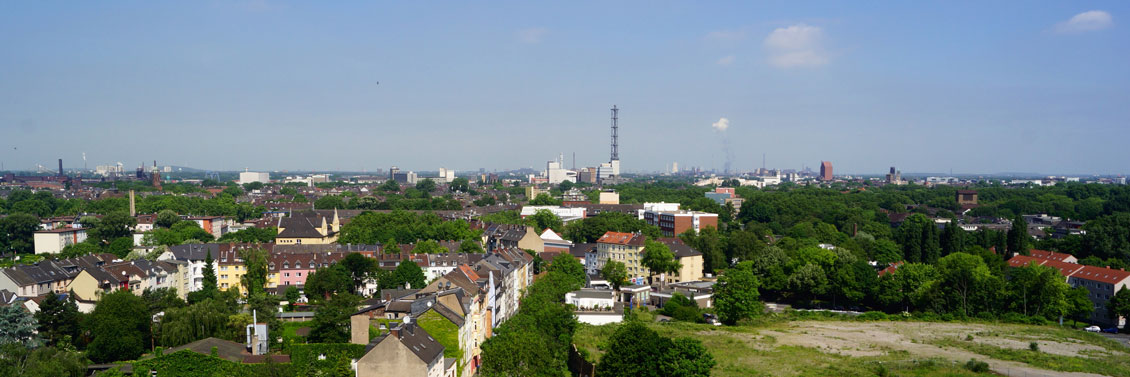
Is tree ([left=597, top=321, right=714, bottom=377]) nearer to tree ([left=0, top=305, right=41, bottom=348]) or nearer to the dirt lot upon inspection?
the dirt lot

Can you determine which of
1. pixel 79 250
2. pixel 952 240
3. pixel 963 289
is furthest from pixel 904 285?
pixel 79 250

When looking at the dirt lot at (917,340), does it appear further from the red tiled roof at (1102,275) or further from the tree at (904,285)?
the red tiled roof at (1102,275)

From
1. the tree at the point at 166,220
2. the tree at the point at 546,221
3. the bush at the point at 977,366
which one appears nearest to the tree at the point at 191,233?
the tree at the point at 166,220

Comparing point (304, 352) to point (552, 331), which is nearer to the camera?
point (304, 352)

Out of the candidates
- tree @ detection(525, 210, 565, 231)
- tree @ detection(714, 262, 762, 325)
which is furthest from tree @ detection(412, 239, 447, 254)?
tree @ detection(525, 210, 565, 231)

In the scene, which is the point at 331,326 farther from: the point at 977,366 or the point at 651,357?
the point at 977,366

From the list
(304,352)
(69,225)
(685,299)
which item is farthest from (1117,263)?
(69,225)

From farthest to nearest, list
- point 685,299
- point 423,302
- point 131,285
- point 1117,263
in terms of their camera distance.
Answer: point 1117,263
point 685,299
point 131,285
point 423,302

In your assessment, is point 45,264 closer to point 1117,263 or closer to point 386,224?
point 386,224
